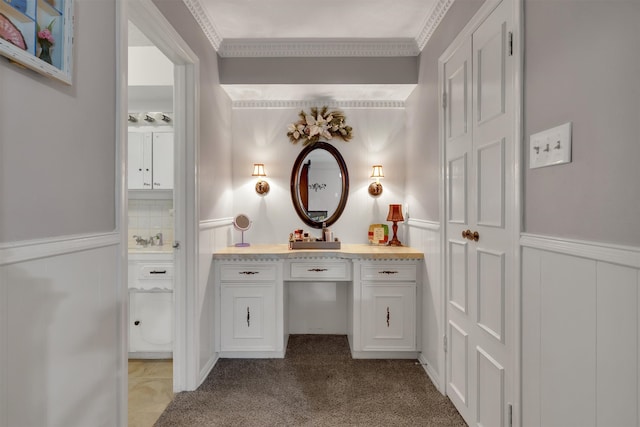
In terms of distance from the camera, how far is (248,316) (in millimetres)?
2721

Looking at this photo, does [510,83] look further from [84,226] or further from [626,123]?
[84,226]

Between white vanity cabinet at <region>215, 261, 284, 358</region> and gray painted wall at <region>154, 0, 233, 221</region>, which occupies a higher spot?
gray painted wall at <region>154, 0, 233, 221</region>

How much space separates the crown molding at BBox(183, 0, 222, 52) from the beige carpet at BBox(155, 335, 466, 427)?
101 inches

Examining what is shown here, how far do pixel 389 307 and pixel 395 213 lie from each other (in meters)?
0.89

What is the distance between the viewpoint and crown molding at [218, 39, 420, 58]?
9.16 ft

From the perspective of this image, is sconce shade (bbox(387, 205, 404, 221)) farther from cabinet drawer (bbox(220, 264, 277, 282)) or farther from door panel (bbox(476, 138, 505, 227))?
door panel (bbox(476, 138, 505, 227))

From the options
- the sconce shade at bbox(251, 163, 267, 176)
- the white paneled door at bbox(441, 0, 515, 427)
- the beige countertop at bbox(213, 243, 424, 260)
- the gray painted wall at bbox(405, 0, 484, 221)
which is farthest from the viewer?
the sconce shade at bbox(251, 163, 267, 176)

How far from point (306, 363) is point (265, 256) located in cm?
93

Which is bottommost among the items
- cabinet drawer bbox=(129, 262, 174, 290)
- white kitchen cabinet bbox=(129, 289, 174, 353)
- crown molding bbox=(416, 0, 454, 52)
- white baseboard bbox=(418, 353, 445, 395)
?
white baseboard bbox=(418, 353, 445, 395)

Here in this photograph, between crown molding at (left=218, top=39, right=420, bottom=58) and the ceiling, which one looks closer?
the ceiling

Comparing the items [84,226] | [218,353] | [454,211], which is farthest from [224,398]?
[454,211]

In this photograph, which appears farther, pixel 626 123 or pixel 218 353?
pixel 218 353

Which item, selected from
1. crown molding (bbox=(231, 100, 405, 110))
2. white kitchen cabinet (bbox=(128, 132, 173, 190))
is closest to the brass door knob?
crown molding (bbox=(231, 100, 405, 110))

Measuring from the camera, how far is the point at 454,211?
207 centimetres
